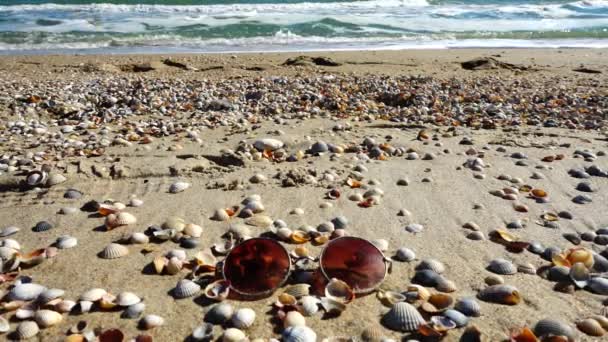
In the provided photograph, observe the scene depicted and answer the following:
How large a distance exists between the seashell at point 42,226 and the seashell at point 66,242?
0.73 ft

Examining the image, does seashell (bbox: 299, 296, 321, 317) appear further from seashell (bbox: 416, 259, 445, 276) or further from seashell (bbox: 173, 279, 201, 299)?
seashell (bbox: 416, 259, 445, 276)

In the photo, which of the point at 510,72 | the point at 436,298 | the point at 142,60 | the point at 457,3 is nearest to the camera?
the point at 436,298

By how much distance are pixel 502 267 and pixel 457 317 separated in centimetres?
58

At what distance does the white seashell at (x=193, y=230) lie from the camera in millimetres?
2807

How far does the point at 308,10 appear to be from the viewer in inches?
788

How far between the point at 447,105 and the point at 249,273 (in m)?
4.68

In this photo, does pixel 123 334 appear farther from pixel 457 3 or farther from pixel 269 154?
pixel 457 3

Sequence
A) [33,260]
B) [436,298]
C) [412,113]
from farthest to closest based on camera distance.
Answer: [412,113]
[33,260]
[436,298]

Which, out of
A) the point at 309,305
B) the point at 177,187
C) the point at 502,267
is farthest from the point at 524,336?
the point at 177,187

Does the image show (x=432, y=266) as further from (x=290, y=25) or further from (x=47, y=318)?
(x=290, y=25)

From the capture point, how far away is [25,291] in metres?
2.19

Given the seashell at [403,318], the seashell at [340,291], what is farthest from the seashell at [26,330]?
the seashell at [403,318]

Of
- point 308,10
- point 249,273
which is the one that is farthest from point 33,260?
point 308,10

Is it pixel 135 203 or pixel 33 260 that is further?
pixel 135 203
